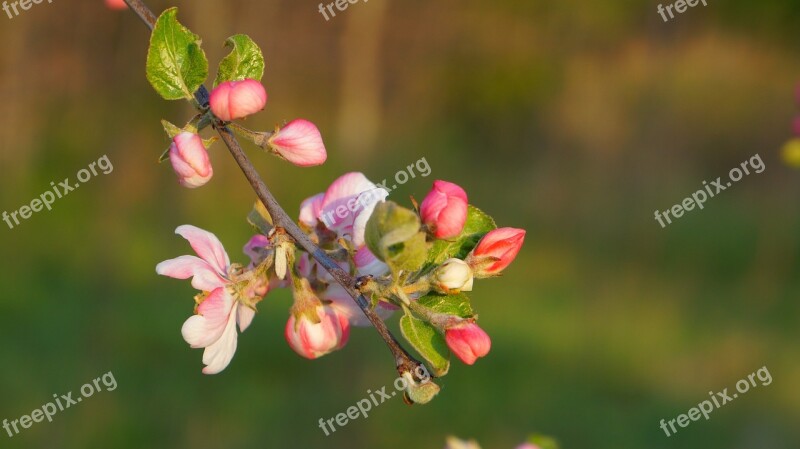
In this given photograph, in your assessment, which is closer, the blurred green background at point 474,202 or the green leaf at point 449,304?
the green leaf at point 449,304

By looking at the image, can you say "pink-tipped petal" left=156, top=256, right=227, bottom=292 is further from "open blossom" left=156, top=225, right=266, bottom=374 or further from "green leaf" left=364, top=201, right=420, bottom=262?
"green leaf" left=364, top=201, right=420, bottom=262

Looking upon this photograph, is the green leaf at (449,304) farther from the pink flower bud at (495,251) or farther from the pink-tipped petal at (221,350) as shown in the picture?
the pink-tipped petal at (221,350)

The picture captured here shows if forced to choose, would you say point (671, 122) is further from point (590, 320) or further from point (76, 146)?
point (76, 146)

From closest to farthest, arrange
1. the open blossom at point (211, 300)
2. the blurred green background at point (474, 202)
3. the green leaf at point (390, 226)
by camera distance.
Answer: the green leaf at point (390, 226) < the open blossom at point (211, 300) < the blurred green background at point (474, 202)

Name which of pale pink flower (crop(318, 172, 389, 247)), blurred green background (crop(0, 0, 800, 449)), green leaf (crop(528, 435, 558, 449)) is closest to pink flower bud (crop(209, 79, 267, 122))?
pale pink flower (crop(318, 172, 389, 247))

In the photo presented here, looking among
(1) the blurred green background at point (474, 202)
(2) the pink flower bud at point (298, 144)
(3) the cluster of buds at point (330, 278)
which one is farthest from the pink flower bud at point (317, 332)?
(1) the blurred green background at point (474, 202)

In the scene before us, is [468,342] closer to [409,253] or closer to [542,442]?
[409,253]

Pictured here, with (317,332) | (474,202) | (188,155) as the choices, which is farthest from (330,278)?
(474,202)
